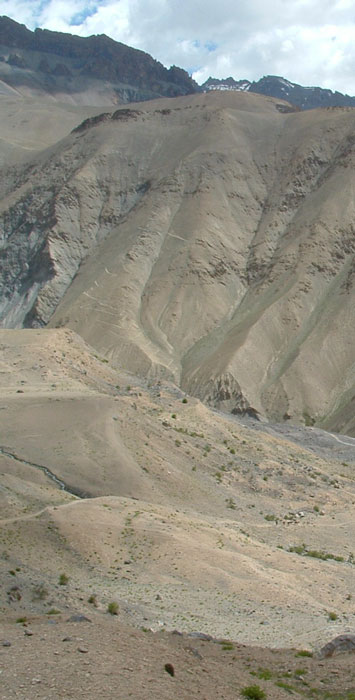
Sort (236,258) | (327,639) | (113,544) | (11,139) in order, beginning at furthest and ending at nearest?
(11,139) → (236,258) → (113,544) → (327,639)

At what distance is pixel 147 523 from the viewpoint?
31172 millimetres

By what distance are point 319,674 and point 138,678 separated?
4.19 metres

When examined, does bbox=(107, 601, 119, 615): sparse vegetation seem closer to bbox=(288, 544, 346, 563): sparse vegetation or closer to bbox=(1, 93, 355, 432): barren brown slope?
bbox=(288, 544, 346, 563): sparse vegetation

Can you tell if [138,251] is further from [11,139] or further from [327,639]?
[327,639]

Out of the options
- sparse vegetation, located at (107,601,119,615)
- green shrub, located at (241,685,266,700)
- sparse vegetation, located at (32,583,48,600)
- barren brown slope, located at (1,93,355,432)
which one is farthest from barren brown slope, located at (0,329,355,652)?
barren brown slope, located at (1,93,355,432)

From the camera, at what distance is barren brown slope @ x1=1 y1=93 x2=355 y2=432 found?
9212 centimetres

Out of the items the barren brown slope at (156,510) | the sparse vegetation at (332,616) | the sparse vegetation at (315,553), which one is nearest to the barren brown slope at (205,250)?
the barren brown slope at (156,510)

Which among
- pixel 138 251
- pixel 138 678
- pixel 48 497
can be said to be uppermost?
pixel 138 251

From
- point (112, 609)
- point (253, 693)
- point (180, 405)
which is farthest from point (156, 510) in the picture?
point (253, 693)

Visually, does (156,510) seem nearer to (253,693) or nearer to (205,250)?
(253,693)

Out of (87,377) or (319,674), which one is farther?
(87,377)

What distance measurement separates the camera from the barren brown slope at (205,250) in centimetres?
9212

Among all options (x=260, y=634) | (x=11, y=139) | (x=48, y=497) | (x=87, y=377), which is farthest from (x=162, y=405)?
(x=11, y=139)

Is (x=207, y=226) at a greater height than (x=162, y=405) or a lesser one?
greater
